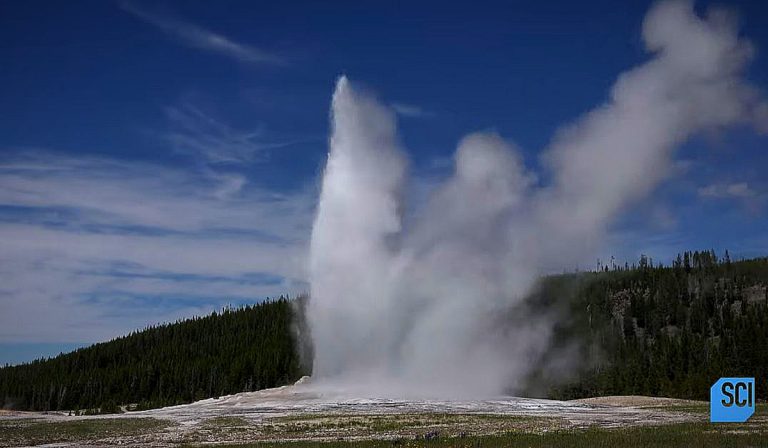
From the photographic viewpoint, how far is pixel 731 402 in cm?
3575

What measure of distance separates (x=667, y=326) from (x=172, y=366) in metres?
89.7

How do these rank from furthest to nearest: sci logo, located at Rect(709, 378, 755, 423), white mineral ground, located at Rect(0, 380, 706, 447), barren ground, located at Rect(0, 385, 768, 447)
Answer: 1. white mineral ground, located at Rect(0, 380, 706, 447)
2. sci logo, located at Rect(709, 378, 755, 423)
3. barren ground, located at Rect(0, 385, 768, 447)

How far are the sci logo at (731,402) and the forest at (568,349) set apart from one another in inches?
1829

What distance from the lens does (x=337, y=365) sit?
72.6 meters

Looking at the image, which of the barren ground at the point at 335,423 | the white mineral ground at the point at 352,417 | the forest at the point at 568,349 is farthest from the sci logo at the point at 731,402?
the forest at the point at 568,349

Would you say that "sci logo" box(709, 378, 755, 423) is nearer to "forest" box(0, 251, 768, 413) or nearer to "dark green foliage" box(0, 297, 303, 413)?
"forest" box(0, 251, 768, 413)

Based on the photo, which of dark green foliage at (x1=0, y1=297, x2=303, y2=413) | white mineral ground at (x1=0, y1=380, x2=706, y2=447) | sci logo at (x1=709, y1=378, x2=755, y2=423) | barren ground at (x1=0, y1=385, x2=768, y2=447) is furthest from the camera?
dark green foliage at (x1=0, y1=297, x2=303, y2=413)

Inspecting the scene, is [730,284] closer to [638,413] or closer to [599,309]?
[599,309]

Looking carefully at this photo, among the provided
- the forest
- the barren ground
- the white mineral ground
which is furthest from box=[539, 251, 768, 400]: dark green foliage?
the barren ground

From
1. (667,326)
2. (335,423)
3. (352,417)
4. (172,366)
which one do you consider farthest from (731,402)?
(667,326)

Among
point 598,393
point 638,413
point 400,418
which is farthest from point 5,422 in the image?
point 598,393

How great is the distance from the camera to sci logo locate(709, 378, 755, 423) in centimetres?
3284

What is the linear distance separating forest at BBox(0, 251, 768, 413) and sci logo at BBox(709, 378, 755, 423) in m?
46.5

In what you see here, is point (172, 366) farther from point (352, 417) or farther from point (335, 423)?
point (335, 423)
